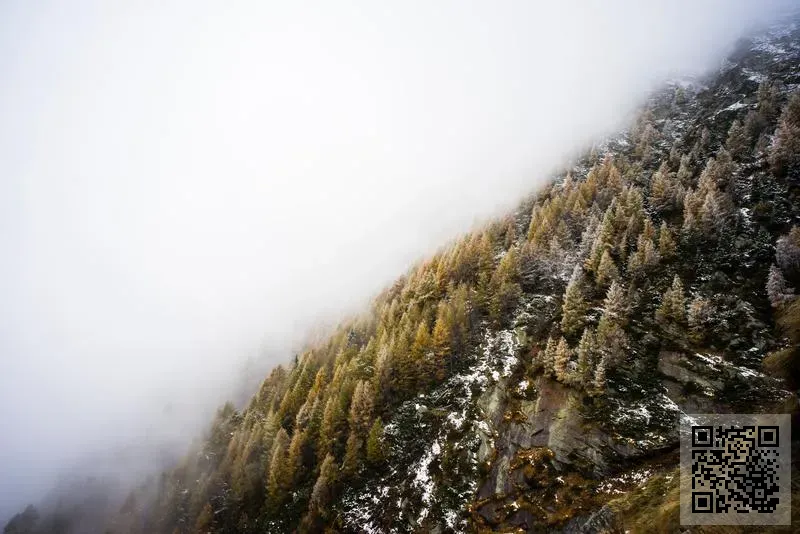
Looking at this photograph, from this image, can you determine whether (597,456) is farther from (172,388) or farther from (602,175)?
(172,388)

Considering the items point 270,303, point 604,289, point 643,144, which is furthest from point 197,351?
point 643,144

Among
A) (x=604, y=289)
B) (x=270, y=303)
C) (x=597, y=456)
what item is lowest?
(x=597, y=456)

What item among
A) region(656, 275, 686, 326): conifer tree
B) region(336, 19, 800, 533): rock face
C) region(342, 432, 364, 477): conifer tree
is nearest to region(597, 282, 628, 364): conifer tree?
region(336, 19, 800, 533): rock face

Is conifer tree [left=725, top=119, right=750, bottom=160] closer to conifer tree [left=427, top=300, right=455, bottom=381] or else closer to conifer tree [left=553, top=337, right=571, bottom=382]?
conifer tree [left=553, top=337, right=571, bottom=382]

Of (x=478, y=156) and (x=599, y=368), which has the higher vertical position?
(x=478, y=156)

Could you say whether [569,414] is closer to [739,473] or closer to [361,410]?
[739,473]

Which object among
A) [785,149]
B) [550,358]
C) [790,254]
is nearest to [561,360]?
[550,358]
